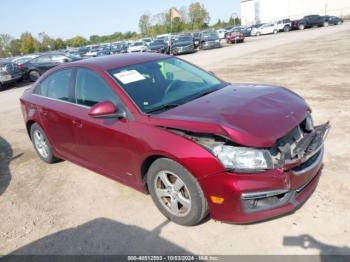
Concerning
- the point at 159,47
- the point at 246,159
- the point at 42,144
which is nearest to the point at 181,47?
the point at 159,47

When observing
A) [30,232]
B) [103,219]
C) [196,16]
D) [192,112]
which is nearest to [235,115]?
[192,112]

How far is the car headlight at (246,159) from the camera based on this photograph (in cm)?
297

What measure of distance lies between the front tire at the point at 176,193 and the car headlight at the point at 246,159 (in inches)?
15.2

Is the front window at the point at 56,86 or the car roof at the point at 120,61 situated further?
the front window at the point at 56,86

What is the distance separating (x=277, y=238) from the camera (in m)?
3.18

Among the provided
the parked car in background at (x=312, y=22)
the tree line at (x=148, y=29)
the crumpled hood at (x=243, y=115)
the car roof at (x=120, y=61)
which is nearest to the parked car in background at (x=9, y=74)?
the car roof at (x=120, y=61)

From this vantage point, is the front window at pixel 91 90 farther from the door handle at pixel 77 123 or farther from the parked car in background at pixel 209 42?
the parked car in background at pixel 209 42

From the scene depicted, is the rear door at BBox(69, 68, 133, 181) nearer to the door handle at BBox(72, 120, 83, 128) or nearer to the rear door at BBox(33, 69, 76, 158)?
the door handle at BBox(72, 120, 83, 128)

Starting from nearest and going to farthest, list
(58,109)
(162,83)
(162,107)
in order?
(162,107), (162,83), (58,109)

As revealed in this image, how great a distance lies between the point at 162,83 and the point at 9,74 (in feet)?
51.3

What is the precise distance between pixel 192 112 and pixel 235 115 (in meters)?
0.44

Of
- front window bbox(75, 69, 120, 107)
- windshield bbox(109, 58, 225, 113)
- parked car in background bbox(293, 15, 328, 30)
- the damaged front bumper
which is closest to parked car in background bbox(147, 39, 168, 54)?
windshield bbox(109, 58, 225, 113)

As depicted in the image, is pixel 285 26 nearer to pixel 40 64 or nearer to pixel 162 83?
pixel 40 64

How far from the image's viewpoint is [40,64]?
1892cm
